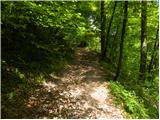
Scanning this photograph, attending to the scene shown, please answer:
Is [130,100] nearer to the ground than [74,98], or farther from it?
nearer to the ground

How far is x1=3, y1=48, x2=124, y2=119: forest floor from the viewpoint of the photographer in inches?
415

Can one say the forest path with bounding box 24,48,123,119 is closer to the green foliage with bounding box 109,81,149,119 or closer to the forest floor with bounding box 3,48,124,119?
the forest floor with bounding box 3,48,124,119

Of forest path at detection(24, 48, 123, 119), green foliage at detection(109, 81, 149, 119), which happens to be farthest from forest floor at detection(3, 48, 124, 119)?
green foliage at detection(109, 81, 149, 119)

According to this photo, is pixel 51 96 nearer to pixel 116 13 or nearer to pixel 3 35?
pixel 3 35

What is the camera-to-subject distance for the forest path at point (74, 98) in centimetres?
1061

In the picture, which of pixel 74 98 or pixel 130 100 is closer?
pixel 74 98

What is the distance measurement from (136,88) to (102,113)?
14.4 feet

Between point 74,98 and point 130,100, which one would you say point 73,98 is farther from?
point 130,100

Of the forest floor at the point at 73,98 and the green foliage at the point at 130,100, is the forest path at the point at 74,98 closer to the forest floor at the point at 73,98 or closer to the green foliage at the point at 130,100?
the forest floor at the point at 73,98

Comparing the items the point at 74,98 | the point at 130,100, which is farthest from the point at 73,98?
the point at 130,100

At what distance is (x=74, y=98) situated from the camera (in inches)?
478

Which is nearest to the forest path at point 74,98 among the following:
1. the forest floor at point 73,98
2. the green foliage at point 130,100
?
the forest floor at point 73,98

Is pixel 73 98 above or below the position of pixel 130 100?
above

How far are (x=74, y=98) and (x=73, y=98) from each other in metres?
0.05
